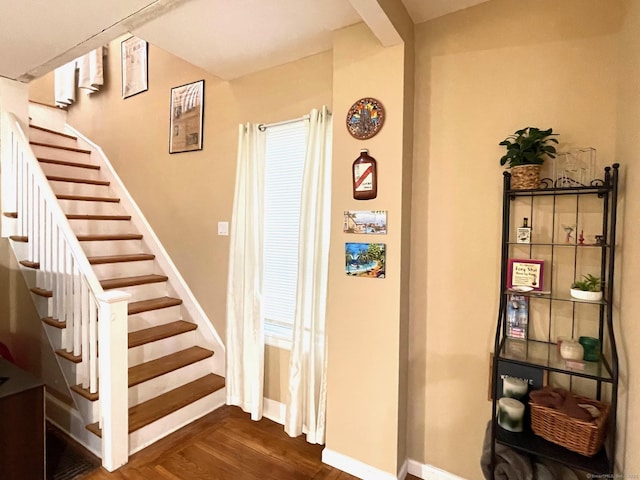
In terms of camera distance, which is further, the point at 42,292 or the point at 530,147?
the point at 42,292

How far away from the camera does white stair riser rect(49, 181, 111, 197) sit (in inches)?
125

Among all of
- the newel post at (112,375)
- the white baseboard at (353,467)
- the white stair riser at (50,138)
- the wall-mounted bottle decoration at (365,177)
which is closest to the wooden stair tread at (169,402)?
the newel post at (112,375)

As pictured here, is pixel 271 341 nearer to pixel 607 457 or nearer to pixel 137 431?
pixel 137 431

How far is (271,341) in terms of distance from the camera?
8.13ft

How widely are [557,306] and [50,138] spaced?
4.88 meters

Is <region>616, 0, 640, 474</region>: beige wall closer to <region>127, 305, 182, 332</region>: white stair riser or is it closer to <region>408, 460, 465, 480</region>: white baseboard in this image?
<region>408, 460, 465, 480</region>: white baseboard

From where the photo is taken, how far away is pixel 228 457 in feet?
6.68

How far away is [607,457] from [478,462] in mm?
609

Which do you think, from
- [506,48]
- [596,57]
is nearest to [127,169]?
[506,48]

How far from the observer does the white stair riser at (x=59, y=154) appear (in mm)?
→ 3432

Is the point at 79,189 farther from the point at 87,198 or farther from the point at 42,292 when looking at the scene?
the point at 42,292

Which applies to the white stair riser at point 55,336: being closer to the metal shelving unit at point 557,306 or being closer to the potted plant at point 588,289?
the metal shelving unit at point 557,306

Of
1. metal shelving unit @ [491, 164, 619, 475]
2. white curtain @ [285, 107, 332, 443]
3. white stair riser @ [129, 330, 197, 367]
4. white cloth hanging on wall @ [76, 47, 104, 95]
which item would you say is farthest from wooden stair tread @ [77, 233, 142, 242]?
metal shelving unit @ [491, 164, 619, 475]

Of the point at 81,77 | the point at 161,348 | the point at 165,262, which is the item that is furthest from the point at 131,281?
the point at 81,77
